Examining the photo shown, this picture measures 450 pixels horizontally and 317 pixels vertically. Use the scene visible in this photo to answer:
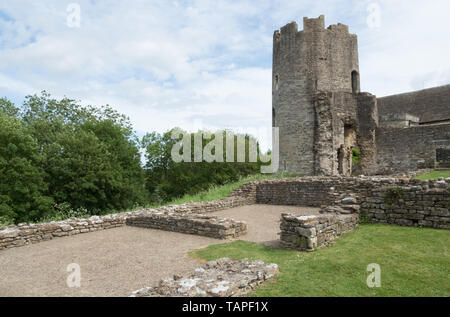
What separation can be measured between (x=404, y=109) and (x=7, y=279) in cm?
3123

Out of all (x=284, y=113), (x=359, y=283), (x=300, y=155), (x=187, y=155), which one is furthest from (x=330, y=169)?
(x=187, y=155)

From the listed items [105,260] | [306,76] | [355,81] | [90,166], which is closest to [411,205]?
[105,260]

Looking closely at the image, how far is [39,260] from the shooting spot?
6738 millimetres

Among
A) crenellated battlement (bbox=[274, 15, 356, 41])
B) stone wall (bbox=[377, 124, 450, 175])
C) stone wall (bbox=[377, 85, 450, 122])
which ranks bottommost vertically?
stone wall (bbox=[377, 124, 450, 175])

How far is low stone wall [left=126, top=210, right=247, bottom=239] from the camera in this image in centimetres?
856

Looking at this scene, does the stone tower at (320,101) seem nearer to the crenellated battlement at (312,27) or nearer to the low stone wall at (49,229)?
the crenellated battlement at (312,27)

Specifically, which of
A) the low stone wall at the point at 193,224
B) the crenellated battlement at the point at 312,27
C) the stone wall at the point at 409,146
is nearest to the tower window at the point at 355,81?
the crenellated battlement at the point at 312,27

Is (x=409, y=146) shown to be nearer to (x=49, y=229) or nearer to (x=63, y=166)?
(x=49, y=229)

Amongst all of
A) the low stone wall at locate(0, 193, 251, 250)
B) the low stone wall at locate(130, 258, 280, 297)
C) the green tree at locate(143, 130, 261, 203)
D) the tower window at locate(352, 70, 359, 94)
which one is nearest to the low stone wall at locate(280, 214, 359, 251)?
the low stone wall at locate(130, 258, 280, 297)

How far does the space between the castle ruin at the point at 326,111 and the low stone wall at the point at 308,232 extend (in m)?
13.5

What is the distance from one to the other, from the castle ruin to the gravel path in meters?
12.1

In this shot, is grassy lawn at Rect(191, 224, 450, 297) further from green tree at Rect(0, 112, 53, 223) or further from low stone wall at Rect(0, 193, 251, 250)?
green tree at Rect(0, 112, 53, 223)

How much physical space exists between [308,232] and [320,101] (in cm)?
1567
